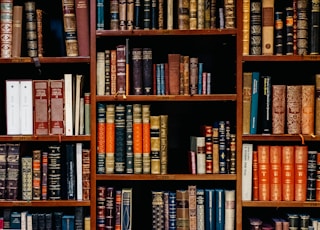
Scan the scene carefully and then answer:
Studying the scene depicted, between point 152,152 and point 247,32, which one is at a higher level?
point 247,32

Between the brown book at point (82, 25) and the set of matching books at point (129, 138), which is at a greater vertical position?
the brown book at point (82, 25)

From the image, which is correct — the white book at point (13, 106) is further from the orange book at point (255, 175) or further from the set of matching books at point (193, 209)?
the orange book at point (255, 175)

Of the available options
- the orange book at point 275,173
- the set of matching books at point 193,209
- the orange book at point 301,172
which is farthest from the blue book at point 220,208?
the orange book at point 301,172

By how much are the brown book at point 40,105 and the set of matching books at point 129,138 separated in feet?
0.83

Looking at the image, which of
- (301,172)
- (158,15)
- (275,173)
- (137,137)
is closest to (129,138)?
(137,137)

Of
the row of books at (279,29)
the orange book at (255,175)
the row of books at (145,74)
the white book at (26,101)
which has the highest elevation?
the row of books at (279,29)

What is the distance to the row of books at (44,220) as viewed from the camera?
2146mm

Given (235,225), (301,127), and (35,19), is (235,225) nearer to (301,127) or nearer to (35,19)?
(301,127)

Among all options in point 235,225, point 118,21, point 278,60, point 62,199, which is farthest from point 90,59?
point 235,225

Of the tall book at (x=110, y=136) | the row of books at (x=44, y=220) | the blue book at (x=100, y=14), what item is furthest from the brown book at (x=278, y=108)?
the row of books at (x=44, y=220)

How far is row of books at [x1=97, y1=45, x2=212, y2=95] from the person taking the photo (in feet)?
7.04

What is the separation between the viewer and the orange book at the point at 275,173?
2.14 meters

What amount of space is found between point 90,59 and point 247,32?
2.47 ft

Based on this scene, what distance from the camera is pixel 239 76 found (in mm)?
2115
